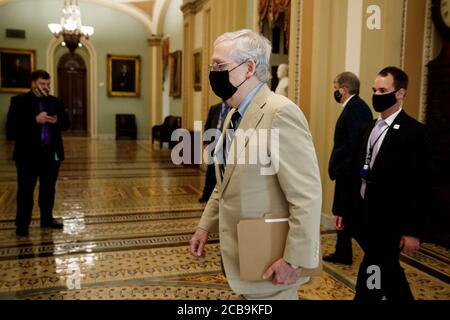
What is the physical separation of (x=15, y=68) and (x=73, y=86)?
3.16 meters

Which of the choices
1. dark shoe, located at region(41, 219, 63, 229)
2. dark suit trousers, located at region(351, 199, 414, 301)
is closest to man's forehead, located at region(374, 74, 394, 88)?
dark suit trousers, located at region(351, 199, 414, 301)

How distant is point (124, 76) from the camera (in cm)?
1739

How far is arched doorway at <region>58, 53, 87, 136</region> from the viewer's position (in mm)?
18875

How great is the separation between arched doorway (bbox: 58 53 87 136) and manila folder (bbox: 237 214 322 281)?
59.7 ft

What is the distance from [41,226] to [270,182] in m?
4.12

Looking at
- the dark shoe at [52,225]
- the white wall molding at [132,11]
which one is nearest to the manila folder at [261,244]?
the dark shoe at [52,225]

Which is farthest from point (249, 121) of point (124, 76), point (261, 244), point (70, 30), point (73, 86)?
point (73, 86)

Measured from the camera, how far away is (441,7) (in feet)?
14.9

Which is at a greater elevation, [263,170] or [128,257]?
[263,170]

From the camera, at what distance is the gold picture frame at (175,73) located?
13.8 m

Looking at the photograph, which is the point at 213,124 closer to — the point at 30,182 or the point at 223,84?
the point at 30,182

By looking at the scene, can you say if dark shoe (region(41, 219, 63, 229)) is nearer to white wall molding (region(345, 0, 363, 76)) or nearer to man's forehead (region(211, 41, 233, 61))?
white wall molding (region(345, 0, 363, 76))

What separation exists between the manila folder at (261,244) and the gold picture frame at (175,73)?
12.6 meters

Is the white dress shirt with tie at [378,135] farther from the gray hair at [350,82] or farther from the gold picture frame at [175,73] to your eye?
the gold picture frame at [175,73]
